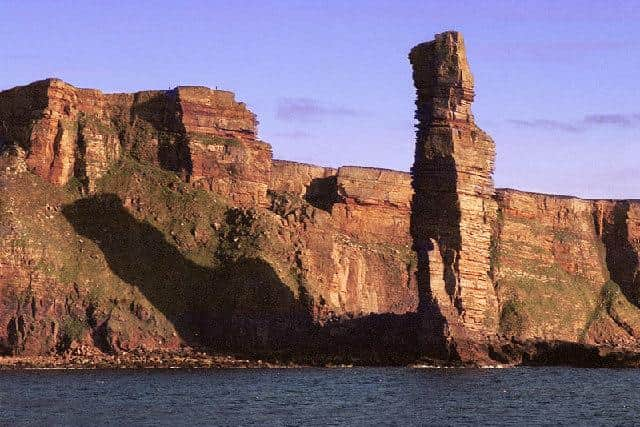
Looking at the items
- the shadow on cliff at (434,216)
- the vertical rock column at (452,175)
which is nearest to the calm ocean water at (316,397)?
the shadow on cliff at (434,216)

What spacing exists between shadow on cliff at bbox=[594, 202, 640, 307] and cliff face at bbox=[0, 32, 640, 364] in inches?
1347

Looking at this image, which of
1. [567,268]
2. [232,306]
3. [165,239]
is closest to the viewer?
[232,306]

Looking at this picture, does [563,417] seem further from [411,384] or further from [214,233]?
[214,233]

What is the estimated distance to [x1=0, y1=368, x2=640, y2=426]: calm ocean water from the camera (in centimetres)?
8712

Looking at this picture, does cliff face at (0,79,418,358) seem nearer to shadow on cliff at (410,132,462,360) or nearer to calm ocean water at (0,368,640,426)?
shadow on cliff at (410,132,462,360)

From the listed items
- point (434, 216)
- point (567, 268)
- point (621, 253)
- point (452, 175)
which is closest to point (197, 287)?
point (434, 216)

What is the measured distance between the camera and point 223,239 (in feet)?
463

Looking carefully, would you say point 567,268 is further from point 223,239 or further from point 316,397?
point 316,397

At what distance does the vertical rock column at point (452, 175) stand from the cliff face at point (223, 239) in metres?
0.15

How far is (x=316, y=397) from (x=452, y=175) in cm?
3613

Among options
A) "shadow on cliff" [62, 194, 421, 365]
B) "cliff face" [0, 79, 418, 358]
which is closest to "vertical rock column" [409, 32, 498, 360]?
"shadow on cliff" [62, 194, 421, 365]

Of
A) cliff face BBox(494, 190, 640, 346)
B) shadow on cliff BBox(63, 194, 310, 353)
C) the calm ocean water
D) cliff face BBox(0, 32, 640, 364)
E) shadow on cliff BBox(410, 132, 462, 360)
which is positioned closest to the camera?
the calm ocean water

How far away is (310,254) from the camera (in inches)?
5728

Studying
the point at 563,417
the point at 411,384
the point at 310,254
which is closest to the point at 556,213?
the point at 310,254
